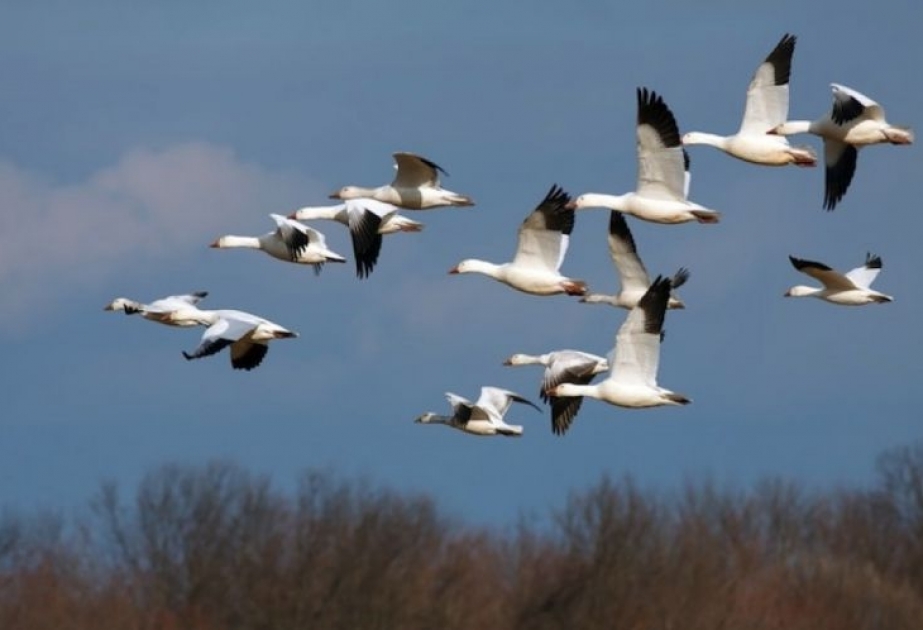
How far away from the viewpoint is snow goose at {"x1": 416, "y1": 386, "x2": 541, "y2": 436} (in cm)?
3005

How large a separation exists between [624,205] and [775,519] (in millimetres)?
36039

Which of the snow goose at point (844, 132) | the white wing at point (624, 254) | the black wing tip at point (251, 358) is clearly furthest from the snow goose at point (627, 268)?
the black wing tip at point (251, 358)

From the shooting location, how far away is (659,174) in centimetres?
2758

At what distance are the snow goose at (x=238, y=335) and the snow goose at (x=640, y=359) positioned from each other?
318 cm

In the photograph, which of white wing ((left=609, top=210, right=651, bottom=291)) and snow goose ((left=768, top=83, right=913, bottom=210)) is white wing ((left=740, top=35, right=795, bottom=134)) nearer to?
snow goose ((left=768, top=83, right=913, bottom=210))

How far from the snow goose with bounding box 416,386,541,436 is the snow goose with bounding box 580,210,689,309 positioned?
152cm

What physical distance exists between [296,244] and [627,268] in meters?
3.58

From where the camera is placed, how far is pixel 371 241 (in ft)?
94.6

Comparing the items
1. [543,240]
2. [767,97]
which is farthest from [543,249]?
[767,97]

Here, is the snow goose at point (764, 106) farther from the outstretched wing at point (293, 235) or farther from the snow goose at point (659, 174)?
the outstretched wing at point (293, 235)

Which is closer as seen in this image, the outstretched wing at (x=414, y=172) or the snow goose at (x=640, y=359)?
the snow goose at (x=640, y=359)

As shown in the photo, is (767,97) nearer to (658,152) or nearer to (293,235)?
(658,152)

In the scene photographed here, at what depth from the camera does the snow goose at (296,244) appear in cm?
2827

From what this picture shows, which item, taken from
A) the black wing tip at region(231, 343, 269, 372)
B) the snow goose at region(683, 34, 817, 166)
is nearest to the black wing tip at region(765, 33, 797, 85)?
the snow goose at region(683, 34, 817, 166)
